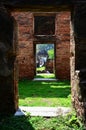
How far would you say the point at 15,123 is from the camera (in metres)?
5.39

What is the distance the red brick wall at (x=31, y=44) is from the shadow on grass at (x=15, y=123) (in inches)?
357

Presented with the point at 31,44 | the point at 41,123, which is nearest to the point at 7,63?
the point at 41,123

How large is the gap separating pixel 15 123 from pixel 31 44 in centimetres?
968

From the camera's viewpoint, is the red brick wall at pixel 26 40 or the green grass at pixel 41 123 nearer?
the green grass at pixel 41 123

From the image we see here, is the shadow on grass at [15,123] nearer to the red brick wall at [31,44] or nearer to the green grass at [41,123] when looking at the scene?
the green grass at [41,123]

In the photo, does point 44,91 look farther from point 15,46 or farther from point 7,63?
point 7,63

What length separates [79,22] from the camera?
5492mm

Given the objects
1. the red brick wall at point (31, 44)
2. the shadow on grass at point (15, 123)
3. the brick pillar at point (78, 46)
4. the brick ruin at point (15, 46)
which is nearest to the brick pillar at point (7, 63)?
the brick ruin at point (15, 46)

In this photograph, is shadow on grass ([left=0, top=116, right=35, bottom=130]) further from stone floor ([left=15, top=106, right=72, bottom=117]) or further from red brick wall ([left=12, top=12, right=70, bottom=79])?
red brick wall ([left=12, top=12, right=70, bottom=79])

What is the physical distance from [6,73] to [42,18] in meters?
13.0

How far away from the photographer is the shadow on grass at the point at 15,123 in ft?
16.9

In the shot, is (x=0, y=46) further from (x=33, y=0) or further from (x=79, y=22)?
(x=79, y=22)

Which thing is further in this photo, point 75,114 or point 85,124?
point 75,114


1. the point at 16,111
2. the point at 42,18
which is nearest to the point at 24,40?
the point at 42,18
